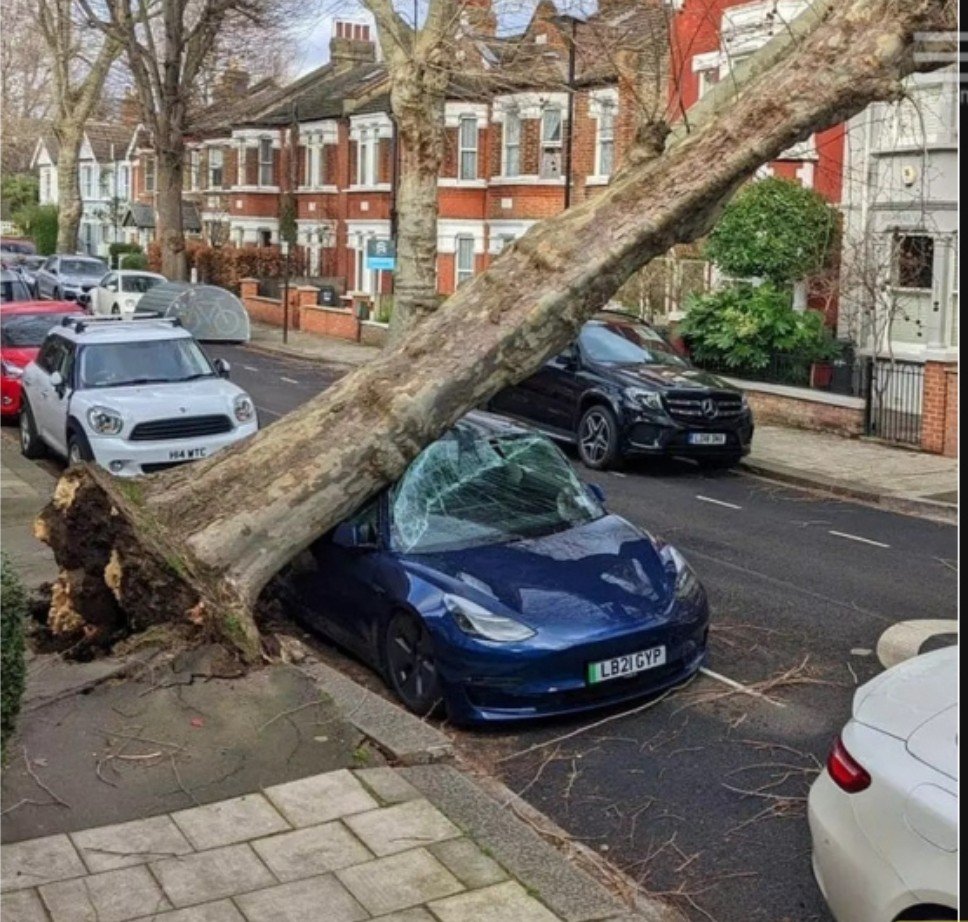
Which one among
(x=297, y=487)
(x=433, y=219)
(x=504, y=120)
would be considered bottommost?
(x=297, y=487)

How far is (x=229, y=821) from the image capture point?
18.2 ft

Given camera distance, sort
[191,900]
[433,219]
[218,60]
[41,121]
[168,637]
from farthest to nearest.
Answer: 1. [41,121]
2. [218,60]
3. [433,219]
4. [168,637]
5. [191,900]

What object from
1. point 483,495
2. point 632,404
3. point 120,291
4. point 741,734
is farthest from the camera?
point 120,291

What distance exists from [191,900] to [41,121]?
74287 mm

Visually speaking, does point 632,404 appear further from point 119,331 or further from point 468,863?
point 468,863

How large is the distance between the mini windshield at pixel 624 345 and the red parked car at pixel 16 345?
25.9 feet

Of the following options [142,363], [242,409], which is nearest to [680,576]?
→ [242,409]

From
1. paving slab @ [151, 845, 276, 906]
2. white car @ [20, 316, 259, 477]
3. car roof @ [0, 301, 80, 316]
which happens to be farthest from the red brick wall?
car roof @ [0, 301, 80, 316]

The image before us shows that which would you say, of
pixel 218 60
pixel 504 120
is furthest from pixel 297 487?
pixel 218 60

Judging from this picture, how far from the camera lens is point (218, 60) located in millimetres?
40875

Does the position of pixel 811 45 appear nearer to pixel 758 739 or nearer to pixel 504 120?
pixel 758 739

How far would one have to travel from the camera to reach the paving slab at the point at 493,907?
4.73 meters

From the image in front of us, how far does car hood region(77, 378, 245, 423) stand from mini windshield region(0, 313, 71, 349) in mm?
5694

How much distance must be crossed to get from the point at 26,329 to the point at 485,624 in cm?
1529
